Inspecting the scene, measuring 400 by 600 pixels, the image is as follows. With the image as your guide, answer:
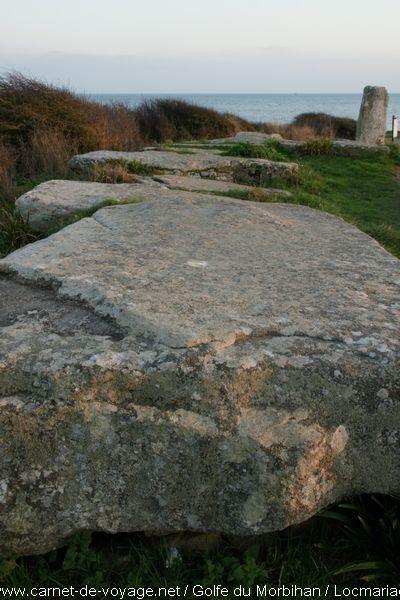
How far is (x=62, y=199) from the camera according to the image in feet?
18.2

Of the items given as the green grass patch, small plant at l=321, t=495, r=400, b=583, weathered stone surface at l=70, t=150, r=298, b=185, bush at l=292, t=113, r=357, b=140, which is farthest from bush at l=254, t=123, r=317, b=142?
small plant at l=321, t=495, r=400, b=583

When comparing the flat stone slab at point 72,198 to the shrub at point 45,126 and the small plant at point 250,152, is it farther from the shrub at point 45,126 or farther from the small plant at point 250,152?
the small plant at point 250,152

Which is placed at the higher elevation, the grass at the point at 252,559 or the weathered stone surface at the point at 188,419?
the weathered stone surface at the point at 188,419

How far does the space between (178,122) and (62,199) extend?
431 inches

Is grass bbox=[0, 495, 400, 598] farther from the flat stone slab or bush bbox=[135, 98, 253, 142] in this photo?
bush bbox=[135, 98, 253, 142]

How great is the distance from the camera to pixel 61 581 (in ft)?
7.32

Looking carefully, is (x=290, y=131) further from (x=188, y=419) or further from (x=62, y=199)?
(x=188, y=419)

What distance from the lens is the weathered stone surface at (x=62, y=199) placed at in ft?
17.4

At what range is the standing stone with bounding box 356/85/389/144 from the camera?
15.5 m

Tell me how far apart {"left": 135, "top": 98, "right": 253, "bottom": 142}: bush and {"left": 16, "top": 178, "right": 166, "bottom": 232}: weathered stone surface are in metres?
8.18

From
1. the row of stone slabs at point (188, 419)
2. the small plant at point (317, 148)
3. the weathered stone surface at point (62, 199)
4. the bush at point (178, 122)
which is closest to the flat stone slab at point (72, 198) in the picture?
the weathered stone surface at point (62, 199)

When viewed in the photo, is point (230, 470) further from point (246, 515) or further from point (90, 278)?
point (90, 278)

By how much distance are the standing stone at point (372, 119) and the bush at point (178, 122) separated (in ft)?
12.2

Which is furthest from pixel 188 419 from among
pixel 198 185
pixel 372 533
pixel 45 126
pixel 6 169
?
pixel 45 126
